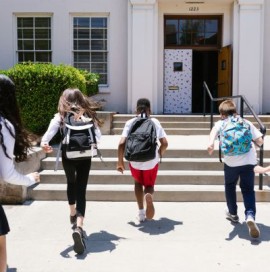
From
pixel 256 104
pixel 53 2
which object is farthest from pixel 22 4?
pixel 256 104

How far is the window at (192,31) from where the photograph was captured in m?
14.5

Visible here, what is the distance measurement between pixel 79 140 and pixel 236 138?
6.30 feet

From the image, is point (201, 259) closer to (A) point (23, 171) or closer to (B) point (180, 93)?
(A) point (23, 171)

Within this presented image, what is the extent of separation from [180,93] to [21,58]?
5.39 metres

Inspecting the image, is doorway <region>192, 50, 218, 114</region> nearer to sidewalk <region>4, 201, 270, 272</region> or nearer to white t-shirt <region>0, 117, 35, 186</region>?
sidewalk <region>4, 201, 270, 272</region>

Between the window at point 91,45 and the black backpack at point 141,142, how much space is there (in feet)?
29.3

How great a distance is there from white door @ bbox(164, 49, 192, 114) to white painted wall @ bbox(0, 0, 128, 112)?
1.49 meters

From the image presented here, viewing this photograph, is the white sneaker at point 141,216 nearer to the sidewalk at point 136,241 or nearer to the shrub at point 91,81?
the sidewalk at point 136,241

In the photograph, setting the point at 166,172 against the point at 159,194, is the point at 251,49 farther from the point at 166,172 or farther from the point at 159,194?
the point at 159,194

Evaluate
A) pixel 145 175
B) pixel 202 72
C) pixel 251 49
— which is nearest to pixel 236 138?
pixel 145 175

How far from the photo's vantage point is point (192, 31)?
14.7 metres

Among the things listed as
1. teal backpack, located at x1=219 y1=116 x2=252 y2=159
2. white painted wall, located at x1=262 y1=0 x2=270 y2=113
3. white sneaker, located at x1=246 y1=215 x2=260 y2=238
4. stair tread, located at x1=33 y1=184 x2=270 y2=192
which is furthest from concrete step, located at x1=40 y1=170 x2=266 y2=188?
white painted wall, located at x1=262 y1=0 x2=270 y2=113

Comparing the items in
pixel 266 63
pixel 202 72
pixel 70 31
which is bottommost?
pixel 202 72

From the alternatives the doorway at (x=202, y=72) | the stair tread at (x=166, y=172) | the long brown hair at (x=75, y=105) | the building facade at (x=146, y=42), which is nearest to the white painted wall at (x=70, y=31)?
the building facade at (x=146, y=42)
